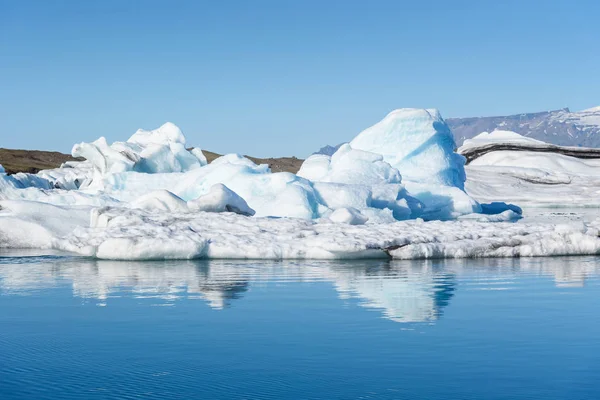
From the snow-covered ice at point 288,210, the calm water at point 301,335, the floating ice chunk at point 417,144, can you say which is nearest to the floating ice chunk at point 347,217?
the snow-covered ice at point 288,210

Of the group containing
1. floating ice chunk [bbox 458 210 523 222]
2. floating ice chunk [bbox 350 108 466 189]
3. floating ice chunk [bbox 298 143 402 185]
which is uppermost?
floating ice chunk [bbox 350 108 466 189]

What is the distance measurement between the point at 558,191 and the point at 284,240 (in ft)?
113

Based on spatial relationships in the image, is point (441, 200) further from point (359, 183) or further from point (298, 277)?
point (298, 277)

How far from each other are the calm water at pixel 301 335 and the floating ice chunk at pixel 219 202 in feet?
15.5

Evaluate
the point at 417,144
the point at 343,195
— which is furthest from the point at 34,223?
the point at 417,144

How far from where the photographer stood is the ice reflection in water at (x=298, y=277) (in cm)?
892

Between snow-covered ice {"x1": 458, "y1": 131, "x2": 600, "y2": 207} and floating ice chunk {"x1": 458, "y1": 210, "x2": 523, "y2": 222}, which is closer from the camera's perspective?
floating ice chunk {"x1": 458, "y1": 210, "x2": 523, "y2": 222}

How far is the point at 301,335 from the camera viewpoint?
694 cm

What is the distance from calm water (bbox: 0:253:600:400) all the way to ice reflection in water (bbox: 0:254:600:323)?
0.03 m

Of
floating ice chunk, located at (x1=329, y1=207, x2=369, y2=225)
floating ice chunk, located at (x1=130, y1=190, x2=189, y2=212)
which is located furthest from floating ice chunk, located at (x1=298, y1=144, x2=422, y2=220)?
floating ice chunk, located at (x1=130, y1=190, x2=189, y2=212)

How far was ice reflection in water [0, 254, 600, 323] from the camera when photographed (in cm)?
892

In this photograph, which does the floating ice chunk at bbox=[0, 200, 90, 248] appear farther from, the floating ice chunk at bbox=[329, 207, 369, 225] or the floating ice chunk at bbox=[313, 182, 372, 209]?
the floating ice chunk at bbox=[313, 182, 372, 209]

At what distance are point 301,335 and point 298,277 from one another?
402 cm

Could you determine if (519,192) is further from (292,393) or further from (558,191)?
(292,393)
